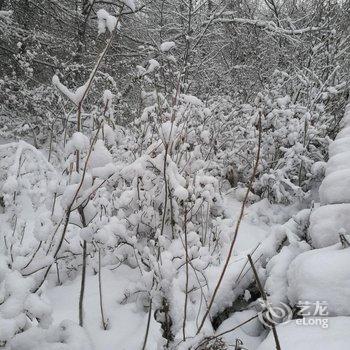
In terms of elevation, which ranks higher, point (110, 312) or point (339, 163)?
point (339, 163)

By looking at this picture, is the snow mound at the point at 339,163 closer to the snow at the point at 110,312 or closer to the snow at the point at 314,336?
the snow at the point at 314,336

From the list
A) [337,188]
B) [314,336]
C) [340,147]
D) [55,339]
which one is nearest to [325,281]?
[314,336]

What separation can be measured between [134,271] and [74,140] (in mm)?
1640

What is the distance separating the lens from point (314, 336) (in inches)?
63.4

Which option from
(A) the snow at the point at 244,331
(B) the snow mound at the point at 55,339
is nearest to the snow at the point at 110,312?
(A) the snow at the point at 244,331

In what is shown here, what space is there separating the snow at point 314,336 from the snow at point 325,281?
0.10 m

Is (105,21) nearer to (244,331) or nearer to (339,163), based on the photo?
(244,331)

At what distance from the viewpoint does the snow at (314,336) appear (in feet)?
5.04

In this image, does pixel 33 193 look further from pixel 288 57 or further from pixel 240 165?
pixel 288 57

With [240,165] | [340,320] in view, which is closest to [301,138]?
[240,165]

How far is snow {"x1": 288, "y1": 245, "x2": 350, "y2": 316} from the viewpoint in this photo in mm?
1779

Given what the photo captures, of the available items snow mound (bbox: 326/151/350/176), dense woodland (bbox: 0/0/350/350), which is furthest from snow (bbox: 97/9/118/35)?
snow mound (bbox: 326/151/350/176)

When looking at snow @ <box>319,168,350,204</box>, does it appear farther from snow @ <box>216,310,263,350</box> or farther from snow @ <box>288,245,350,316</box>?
snow @ <box>216,310,263,350</box>

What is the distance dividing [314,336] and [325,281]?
1.07 ft
